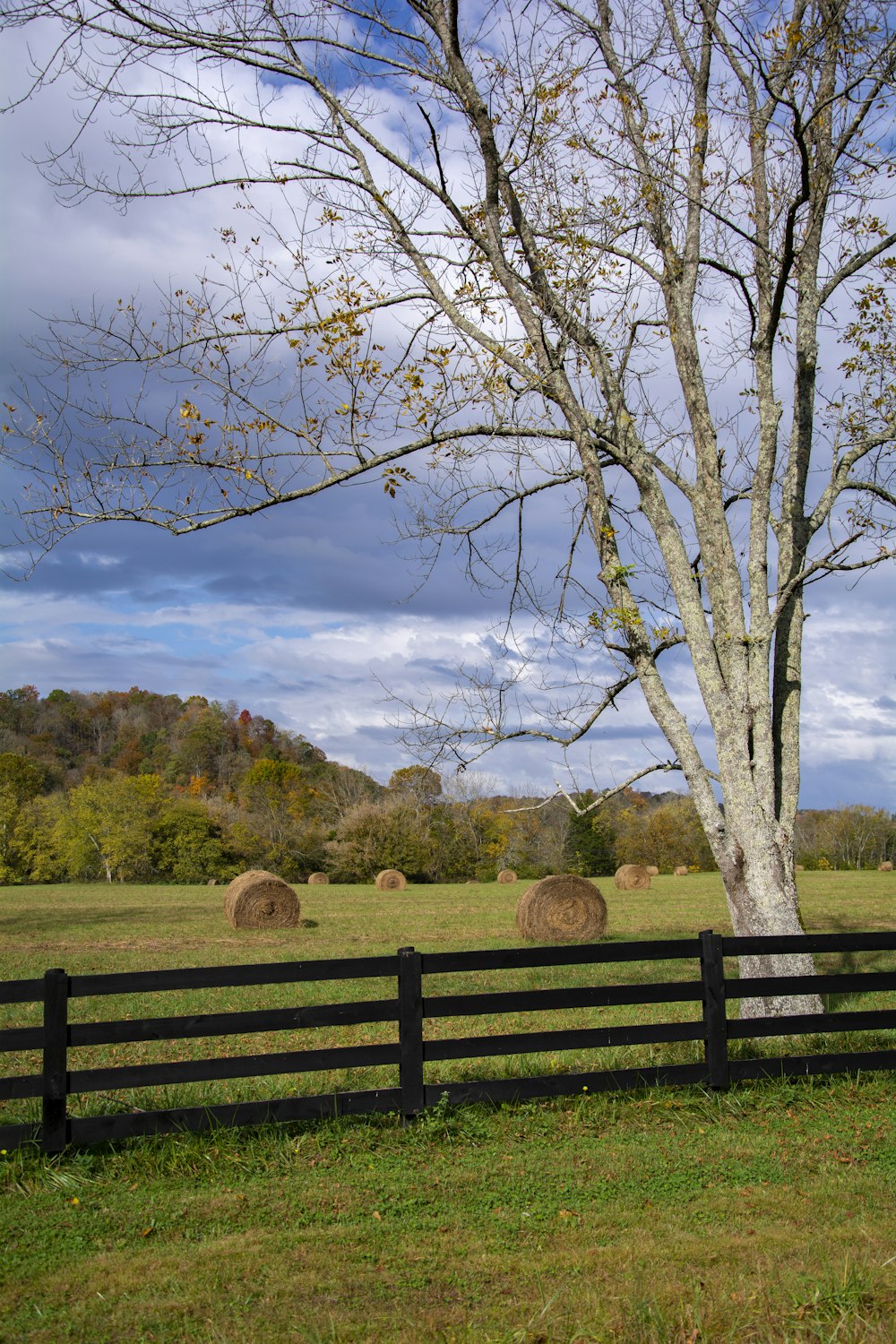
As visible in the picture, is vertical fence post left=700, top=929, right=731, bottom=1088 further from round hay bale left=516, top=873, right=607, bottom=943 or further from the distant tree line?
the distant tree line

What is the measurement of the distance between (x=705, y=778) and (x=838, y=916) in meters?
18.4

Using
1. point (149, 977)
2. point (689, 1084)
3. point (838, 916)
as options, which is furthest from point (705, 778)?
point (838, 916)

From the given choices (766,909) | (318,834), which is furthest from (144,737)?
(766,909)

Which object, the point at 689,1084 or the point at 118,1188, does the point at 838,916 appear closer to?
the point at 689,1084

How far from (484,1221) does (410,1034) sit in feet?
4.80

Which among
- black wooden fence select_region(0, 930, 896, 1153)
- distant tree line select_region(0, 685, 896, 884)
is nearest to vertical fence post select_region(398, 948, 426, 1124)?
black wooden fence select_region(0, 930, 896, 1153)

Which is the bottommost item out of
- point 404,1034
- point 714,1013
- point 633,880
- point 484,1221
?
point 633,880

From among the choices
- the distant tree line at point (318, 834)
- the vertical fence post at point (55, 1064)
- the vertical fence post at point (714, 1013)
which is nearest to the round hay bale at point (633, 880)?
the distant tree line at point (318, 834)

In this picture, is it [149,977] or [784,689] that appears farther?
[784,689]

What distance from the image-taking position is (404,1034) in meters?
6.09

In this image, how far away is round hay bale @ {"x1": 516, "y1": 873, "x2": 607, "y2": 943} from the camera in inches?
842

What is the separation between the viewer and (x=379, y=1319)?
382cm

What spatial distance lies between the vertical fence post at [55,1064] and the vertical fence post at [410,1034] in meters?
1.92

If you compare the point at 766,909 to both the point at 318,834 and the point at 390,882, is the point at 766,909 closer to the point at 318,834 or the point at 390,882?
the point at 390,882
